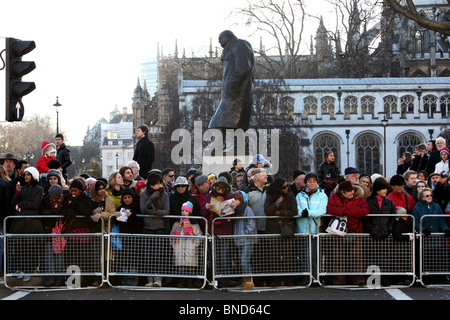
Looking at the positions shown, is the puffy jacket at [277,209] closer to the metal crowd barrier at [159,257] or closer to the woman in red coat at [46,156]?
the metal crowd barrier at [159,257]

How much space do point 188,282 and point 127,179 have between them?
2447 mm

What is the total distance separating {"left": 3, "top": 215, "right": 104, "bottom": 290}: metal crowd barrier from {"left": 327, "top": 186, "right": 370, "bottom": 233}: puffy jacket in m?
3.38

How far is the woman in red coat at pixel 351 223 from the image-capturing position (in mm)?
9836

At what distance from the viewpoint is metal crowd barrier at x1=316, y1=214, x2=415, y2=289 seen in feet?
32.2

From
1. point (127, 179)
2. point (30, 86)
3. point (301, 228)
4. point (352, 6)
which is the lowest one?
point (301, 228)

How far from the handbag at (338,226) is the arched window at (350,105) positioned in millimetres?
52460

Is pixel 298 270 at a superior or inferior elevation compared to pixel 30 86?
inferior

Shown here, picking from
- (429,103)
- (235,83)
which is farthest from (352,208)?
(429,103)

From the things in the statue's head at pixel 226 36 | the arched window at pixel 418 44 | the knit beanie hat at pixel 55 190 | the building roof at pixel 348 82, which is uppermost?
the arched window at pixel 418 44

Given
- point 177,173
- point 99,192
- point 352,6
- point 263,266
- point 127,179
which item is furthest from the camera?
point 352,6

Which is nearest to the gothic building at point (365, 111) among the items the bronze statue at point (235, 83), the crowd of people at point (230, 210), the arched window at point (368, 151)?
the arched window at point (368, 151)

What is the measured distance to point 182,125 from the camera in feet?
172

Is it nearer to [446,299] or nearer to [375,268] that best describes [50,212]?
[375,268]

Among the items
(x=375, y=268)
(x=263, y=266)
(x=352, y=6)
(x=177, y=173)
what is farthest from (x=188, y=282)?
(x=352, y=6)
